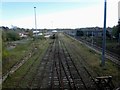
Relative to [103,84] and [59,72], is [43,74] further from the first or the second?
[103,84]

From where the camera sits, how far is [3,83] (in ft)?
47.4

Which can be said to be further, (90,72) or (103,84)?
(90,72)

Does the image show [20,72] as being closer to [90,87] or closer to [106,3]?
[90,87]

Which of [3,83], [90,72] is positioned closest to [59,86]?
[3,83]

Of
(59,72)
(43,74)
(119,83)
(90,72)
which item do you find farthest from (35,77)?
(119,83)

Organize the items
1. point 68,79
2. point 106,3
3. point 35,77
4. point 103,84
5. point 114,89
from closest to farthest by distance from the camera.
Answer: point 114,89
point 103,84
point 68,79
point 35,77
point 106,3

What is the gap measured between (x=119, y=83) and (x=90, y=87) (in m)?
2.12

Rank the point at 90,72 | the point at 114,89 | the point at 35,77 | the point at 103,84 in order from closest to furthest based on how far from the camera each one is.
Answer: the point at 114,89, the point at 103,84, the point at 35,77, the point at 90,72

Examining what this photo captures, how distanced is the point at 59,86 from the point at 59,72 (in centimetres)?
429

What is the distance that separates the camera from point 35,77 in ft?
53.5

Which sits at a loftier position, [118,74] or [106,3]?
[106,3]

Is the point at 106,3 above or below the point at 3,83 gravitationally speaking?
above

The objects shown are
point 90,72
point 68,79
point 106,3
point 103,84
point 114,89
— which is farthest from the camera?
point 106,3

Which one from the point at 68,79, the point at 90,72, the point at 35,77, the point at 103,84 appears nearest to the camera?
the point at 103,84
